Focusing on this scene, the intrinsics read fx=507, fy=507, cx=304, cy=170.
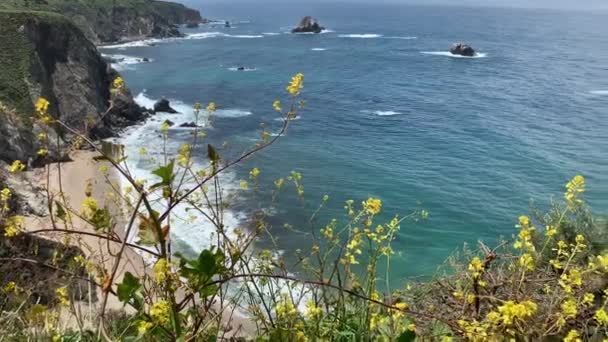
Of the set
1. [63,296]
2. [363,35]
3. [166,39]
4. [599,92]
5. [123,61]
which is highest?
[363,35]

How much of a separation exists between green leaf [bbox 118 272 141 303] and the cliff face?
34.5m

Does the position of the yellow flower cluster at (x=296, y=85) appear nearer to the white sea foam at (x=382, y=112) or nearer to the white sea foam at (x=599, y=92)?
the white sea foam at (x=382, y=112)

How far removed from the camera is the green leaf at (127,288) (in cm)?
191

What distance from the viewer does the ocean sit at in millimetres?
24016

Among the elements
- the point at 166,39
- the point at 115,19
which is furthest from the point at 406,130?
the point at 115,19

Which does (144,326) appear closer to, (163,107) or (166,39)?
(163,107)

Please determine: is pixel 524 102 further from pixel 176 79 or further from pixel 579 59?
pixel 176 79

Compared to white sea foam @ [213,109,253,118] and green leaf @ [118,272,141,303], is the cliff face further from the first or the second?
green leaf @ [118,272,141,303]

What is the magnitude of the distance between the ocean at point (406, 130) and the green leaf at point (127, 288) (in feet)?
5.69

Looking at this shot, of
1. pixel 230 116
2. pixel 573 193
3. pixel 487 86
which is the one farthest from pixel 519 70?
pixel 573 193

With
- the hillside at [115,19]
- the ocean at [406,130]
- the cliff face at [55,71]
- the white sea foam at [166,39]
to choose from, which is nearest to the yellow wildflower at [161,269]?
the ocean at [406,130]

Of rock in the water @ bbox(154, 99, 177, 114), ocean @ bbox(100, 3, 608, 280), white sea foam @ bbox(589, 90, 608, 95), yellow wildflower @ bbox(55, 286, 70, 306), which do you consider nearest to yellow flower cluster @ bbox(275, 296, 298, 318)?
ocean @ bbox(100, 3, 608, 280)

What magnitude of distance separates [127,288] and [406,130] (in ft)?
122

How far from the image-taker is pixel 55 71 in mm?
38625
